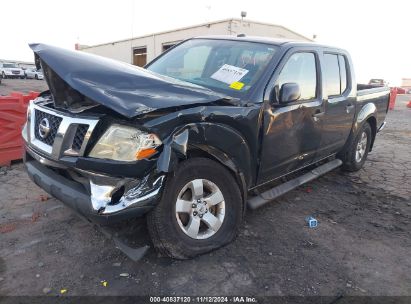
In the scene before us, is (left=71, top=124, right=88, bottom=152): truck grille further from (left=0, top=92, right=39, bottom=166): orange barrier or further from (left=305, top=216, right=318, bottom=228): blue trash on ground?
(left=0, top=92, right=39, bottom=166): orange barrier

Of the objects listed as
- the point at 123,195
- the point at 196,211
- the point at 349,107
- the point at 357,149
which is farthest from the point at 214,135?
the point at 357,149

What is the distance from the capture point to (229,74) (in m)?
3.37

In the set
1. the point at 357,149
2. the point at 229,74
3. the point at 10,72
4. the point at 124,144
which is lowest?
the point at 10,72

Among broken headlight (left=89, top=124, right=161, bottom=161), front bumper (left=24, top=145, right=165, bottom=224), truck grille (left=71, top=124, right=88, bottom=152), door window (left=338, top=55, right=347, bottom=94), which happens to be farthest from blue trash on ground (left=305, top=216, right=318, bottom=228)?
truck grille (left=71, top=124, right=88, bottom=152)

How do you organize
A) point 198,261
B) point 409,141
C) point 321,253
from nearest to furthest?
point 198,261 < point 321,253 < point 409,141

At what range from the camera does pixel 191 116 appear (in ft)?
8.38

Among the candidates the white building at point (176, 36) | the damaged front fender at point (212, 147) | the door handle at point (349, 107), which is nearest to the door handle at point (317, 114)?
the door handle at point (349, 107)

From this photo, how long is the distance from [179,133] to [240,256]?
1.24 m

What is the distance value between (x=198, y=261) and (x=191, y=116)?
1187 mm

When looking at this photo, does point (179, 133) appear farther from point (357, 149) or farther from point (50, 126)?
point (357, 149)

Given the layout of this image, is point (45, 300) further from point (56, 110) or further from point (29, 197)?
Result: point (29, 197)

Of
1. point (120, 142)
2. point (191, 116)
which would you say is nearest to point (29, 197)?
point (120, 142)

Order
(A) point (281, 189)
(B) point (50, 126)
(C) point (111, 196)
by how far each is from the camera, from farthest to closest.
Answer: (A) point (281, 189), (B) point (50, 126), (C) point (111, 196)

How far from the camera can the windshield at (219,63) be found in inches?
129
